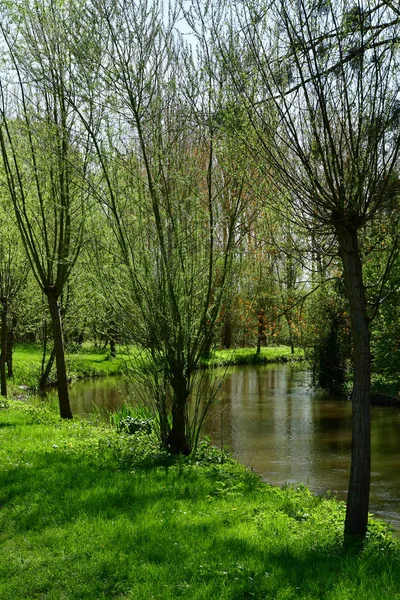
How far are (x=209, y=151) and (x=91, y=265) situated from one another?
8.53 feet

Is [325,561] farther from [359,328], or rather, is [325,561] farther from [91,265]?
[91,265]

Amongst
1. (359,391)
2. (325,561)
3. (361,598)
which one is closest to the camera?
(361,598)

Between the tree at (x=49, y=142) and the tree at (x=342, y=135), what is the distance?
224 inches

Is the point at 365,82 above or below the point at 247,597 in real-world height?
above

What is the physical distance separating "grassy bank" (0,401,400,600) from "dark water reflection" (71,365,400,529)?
1912 mm

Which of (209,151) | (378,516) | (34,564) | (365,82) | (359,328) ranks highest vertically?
(209,151)

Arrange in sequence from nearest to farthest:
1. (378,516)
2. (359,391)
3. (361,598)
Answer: (361,598), (359,391), (378,516)

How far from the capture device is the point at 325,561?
467 cm

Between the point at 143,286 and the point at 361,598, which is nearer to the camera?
the point at 361,598

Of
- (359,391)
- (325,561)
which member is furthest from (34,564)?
(359,391)

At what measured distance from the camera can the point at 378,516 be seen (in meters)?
8.00

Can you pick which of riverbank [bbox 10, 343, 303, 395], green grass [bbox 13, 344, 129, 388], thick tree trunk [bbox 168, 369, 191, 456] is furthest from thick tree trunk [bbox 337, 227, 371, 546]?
green grass [bbox 13, 344, 129, 388]

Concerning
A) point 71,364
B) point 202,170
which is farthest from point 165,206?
point 71,364

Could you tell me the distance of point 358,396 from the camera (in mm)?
5156
